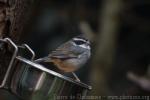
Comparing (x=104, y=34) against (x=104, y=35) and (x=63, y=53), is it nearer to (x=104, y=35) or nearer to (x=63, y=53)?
(x=104, y=35)

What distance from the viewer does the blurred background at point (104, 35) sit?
25.4 feet

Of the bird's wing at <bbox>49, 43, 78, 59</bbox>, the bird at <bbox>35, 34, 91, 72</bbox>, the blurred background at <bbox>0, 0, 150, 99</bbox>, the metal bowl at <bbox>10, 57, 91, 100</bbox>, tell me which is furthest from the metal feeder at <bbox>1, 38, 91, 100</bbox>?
the blurred background at <bbox>0, 0, 150, 99</bbox>

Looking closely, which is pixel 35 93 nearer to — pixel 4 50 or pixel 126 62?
pixel 4 50

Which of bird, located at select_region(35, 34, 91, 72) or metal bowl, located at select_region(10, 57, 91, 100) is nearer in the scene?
metal bowl, located at select_region(10, 57, 91, 100)

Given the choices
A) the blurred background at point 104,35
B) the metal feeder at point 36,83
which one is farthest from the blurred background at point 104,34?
the metal feeder at point 36,83

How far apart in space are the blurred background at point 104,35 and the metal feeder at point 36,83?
10.1ft

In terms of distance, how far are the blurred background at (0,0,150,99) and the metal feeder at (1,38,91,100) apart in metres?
3.07

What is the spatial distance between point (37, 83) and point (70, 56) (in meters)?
0.88

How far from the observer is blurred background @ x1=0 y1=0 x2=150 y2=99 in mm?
7746

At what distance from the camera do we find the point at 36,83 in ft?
13.4

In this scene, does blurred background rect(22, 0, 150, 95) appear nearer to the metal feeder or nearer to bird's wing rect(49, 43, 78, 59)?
bird's wing rect(49, 43, 78, 59)

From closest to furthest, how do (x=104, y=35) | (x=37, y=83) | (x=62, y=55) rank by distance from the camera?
(x=37, y=83)
(x=62, y=55)
(x=104, y=35)

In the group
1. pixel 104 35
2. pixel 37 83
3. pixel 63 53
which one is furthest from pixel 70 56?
pixel 104 35

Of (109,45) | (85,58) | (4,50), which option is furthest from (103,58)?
(4,50)
